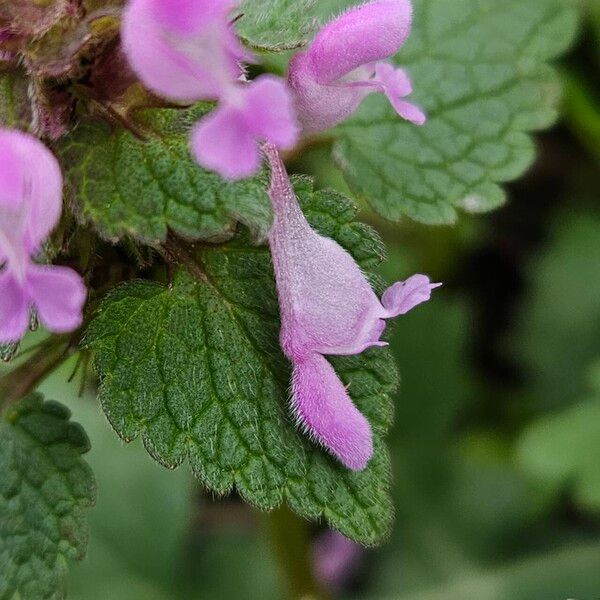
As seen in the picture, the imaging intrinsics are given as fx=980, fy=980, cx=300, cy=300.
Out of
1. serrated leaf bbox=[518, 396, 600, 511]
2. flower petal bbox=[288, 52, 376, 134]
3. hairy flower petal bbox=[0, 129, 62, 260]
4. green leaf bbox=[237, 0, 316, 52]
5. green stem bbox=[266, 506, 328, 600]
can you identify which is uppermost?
hairy flower petal bbox=[0, 129, 62, 260]

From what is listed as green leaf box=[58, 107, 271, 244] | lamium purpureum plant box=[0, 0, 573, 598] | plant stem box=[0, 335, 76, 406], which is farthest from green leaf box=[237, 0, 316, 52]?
plant stem box=[0, 335, 76, 406]

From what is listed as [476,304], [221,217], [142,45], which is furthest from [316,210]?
[476,304]

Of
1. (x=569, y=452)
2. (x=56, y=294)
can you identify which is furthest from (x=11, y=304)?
(x=569, y=452)

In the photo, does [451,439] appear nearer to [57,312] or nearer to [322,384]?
[322,384]

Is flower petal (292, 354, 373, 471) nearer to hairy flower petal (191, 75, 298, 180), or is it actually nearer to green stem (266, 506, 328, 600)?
hairy flower petal (191, 75, 298, 180)

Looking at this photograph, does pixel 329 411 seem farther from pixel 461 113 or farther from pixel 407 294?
pixel 461 113

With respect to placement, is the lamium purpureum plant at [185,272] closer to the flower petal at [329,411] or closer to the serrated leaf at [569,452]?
the flower petal at [329,411]

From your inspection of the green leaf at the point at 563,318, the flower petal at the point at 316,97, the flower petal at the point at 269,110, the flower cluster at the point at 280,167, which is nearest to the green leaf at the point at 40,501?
the flower cluster at the point at 280,167
